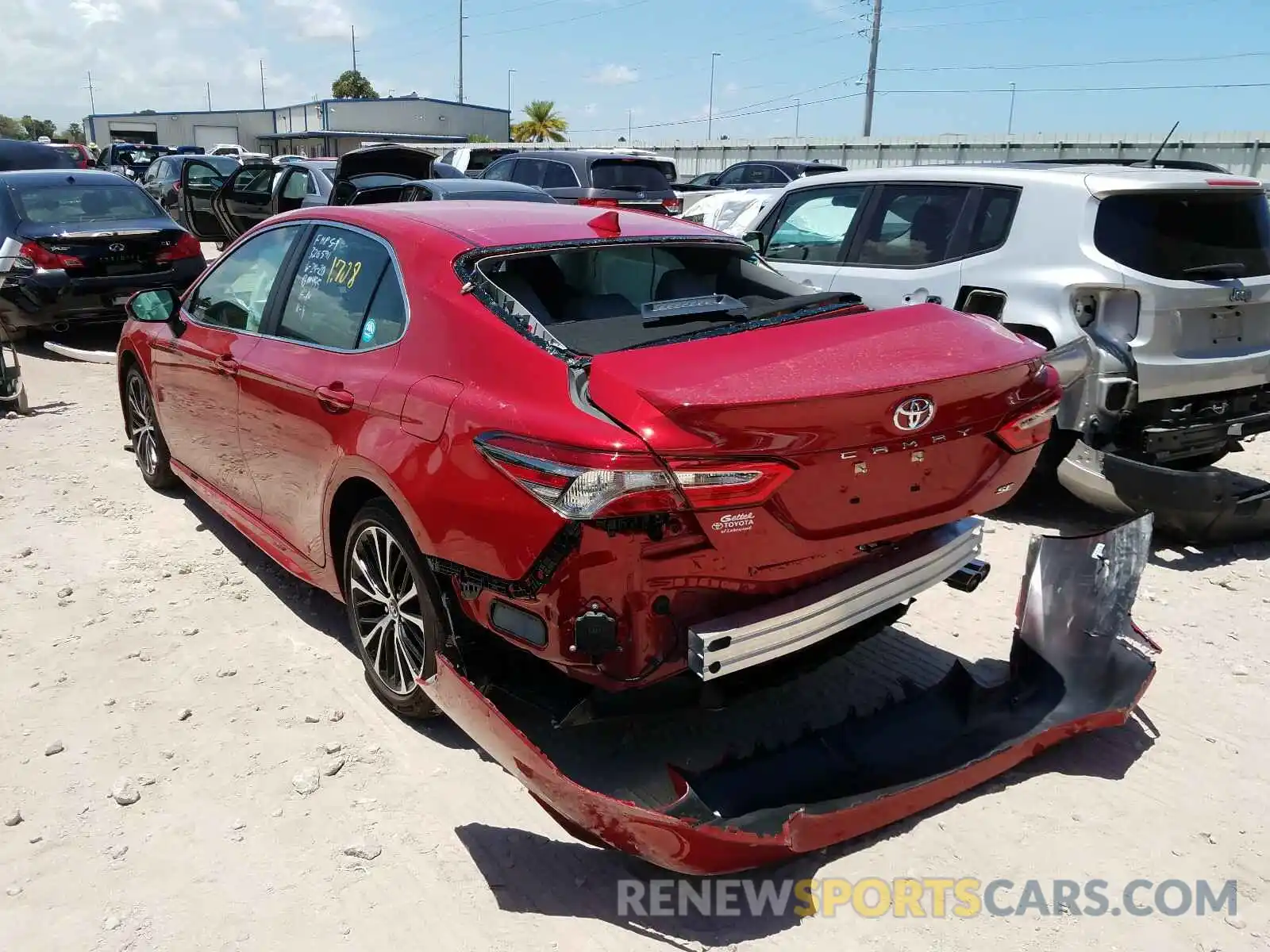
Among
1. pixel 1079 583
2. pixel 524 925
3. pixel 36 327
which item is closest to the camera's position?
pixel 524 925

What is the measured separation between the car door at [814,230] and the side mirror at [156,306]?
3.74 m

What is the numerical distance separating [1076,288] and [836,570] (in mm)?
3091

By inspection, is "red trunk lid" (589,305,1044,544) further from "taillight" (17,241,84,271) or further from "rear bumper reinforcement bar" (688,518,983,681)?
"taillight" (17,241,84,271)

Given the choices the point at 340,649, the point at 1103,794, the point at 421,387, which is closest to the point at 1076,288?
the point at 1103,794

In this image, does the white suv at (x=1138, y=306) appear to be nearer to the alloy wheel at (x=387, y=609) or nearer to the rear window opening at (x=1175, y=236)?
the rear window opening at (x=1175, y=236)

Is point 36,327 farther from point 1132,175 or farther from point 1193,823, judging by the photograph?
point 1193,823

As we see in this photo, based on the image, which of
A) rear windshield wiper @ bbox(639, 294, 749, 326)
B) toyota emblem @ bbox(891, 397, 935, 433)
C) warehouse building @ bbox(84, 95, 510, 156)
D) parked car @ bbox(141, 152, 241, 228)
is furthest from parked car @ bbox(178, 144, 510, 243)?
warehouse building @ bbox(84, 95, 510, 156)

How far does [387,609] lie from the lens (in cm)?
338

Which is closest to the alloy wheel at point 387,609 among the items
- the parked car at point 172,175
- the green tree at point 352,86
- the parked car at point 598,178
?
the parked car at point 598,178

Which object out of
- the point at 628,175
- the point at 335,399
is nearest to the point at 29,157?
the point at 628,175

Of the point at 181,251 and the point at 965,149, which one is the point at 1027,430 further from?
the point at 965,149

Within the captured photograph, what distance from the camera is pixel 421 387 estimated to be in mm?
2975

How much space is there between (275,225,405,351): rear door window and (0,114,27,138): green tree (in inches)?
4373

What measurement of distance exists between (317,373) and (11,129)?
12612cm
